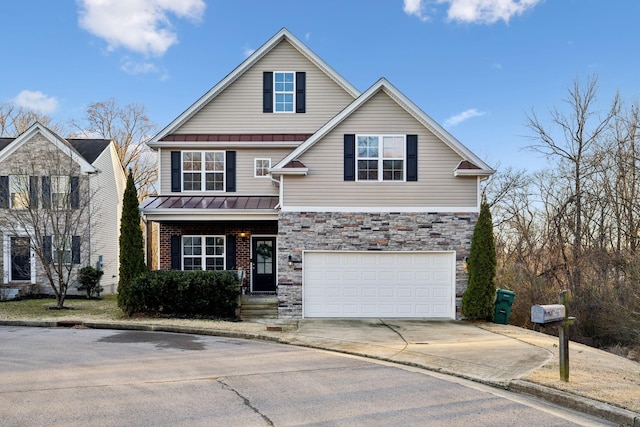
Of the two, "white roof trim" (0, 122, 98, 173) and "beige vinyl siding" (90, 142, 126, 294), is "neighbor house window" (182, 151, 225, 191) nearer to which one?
"white roof trim" (0, 122, 98, 173)

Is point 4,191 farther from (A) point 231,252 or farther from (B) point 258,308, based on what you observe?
(B) point 258,308

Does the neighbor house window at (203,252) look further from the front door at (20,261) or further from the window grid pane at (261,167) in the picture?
the front door at (20,261)

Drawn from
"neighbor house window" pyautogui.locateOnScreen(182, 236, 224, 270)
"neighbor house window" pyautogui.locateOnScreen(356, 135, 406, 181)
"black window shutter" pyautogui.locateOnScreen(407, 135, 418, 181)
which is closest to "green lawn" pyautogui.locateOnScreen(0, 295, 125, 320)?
"neighbor house window" pyautogui.locateOnScreen(182, 236, 224, 270)

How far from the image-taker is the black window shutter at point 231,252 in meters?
16.2

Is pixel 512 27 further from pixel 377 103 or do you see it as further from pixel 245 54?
pixel 245 54

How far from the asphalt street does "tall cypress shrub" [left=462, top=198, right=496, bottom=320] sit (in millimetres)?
5306

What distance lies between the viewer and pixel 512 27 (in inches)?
687

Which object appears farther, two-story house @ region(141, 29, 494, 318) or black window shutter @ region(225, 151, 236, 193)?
black window shutter @ region(225, 151, 236, 193)

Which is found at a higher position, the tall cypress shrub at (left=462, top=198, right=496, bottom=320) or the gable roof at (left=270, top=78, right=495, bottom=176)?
the gable roof at (left=270, top=78, right=495, bottom=176)

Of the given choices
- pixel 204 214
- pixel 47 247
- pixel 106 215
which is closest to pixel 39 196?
pixel 47 247

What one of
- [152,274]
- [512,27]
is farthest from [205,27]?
[512,27]

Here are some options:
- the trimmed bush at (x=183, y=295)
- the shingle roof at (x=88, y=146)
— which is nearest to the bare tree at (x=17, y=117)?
the shingle roof at (x=88, y=146)

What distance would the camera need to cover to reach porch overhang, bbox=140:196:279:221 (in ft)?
47.6

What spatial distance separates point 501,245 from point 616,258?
8.01 metres
